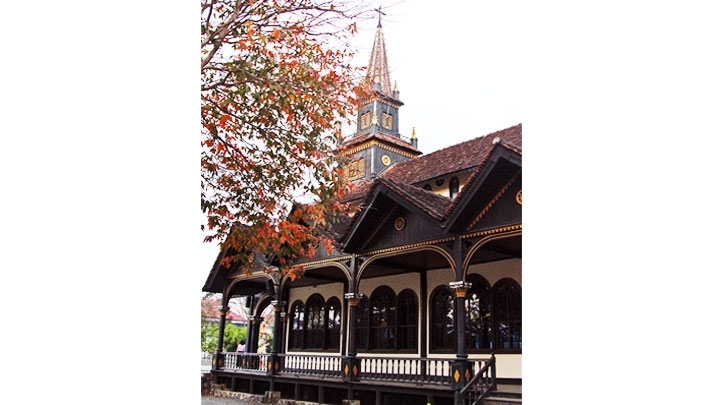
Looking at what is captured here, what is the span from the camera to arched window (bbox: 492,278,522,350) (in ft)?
32.6

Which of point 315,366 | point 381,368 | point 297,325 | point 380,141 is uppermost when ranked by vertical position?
point 380,141

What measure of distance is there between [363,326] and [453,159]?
4.46 meters

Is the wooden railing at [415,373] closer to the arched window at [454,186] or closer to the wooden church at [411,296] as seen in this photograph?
the wooden church at [411,296]

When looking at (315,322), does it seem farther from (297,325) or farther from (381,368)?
(381,368)

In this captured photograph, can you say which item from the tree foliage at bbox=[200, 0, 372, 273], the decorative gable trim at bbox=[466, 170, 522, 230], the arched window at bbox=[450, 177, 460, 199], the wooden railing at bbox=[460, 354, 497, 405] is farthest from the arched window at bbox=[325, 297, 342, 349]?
the tree foliage at bbox=[200, 0, 372, 273]

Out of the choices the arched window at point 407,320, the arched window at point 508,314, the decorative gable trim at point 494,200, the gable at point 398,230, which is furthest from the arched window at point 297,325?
the decorative gable trim at point 494,200

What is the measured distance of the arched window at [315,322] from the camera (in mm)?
14375

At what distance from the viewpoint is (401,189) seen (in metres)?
10.0

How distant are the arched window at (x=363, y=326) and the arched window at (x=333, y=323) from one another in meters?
0.94

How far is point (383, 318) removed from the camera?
12609mm

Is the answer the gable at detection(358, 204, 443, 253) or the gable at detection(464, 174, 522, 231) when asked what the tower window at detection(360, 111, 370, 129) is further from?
the gable at detection(464, 174, 522, 231)

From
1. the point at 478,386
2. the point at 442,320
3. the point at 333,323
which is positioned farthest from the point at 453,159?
the point at 478,386
